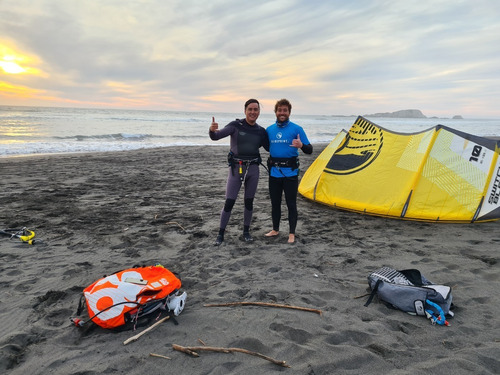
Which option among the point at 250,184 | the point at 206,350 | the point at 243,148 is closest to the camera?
the point at 206,350

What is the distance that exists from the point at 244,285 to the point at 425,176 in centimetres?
400

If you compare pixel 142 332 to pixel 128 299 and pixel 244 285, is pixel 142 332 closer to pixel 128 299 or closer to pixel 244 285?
pixel 128 299

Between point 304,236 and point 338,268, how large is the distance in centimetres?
117

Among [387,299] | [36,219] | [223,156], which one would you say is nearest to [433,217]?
[387,299]

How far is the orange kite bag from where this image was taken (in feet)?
8.82

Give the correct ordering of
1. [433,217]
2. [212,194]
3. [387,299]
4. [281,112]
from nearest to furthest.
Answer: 1. [387,299]
2. [281,112]
3. [433,217]
4. [212,194]

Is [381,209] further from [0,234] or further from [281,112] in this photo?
[0,234]

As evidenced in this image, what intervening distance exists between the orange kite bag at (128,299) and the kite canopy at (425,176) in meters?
4.27

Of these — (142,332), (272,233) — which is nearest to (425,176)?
(272,233)

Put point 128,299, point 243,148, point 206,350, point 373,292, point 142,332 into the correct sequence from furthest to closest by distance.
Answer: point 243,148
point 373,292
point 128,299
point 142,332
point 206,350

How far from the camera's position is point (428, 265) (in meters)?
4.02

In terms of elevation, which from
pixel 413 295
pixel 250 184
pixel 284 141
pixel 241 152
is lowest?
pixel 413 295

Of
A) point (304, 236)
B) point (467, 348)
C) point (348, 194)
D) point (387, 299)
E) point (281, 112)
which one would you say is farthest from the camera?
point (348, 194)

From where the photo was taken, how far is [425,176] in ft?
A: 18.2
